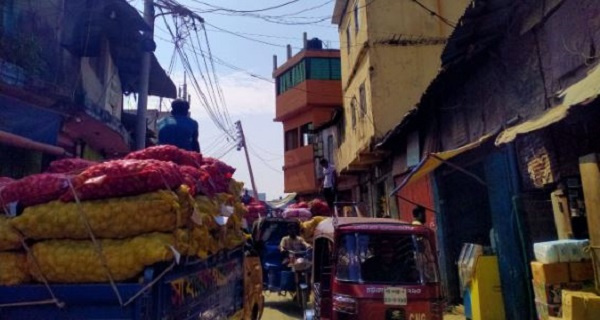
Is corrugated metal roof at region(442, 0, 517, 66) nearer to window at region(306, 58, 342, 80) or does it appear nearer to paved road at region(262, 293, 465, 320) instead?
paved road at region(262, 293, 465, 320)

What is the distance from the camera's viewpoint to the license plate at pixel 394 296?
520 cm

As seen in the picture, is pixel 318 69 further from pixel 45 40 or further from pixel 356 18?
pixel 45 40

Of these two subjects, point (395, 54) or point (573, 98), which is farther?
point (395, 54)

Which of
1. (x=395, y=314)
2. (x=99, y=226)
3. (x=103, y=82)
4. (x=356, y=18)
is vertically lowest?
(x=395, y=314)

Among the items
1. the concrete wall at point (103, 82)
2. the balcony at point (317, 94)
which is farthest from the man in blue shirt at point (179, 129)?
the balcony at point (317, 94)

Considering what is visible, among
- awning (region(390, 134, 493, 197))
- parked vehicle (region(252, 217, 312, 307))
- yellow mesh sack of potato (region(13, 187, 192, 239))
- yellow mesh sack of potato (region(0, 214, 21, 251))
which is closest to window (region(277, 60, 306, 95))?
parked vehicle (region(252, 217, 312, 307))

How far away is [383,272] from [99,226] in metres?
3.78

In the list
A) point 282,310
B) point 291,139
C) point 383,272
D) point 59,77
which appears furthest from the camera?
point 291,139

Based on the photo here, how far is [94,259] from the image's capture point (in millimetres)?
2699

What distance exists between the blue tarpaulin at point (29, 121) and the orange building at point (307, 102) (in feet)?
65.6

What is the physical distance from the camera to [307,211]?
54.9 feet

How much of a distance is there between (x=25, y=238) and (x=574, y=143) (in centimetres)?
627

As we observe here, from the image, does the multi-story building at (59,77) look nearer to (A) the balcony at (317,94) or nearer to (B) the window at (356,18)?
(B) the window at (356,18)

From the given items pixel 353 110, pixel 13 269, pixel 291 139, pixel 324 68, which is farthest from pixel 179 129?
pixel 291 139
